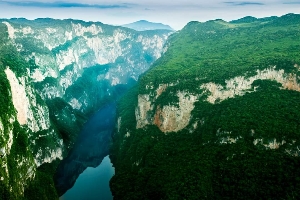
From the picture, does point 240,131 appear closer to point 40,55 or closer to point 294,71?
point 294,71

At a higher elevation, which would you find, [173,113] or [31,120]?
[173,113]

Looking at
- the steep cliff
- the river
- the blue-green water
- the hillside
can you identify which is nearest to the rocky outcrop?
the hillside

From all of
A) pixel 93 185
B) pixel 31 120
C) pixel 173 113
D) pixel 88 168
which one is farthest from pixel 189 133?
pixel 31 120

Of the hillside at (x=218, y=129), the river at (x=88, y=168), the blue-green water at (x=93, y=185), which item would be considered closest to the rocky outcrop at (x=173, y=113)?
the hillside at (x=218, y=129)

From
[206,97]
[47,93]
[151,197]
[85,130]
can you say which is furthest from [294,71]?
[47,93]

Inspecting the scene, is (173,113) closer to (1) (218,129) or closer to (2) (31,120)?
(1) (218,129)

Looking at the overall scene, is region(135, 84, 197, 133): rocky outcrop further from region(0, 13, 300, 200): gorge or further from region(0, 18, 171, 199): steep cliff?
region(0, 18, 171, 199): steep cliff
